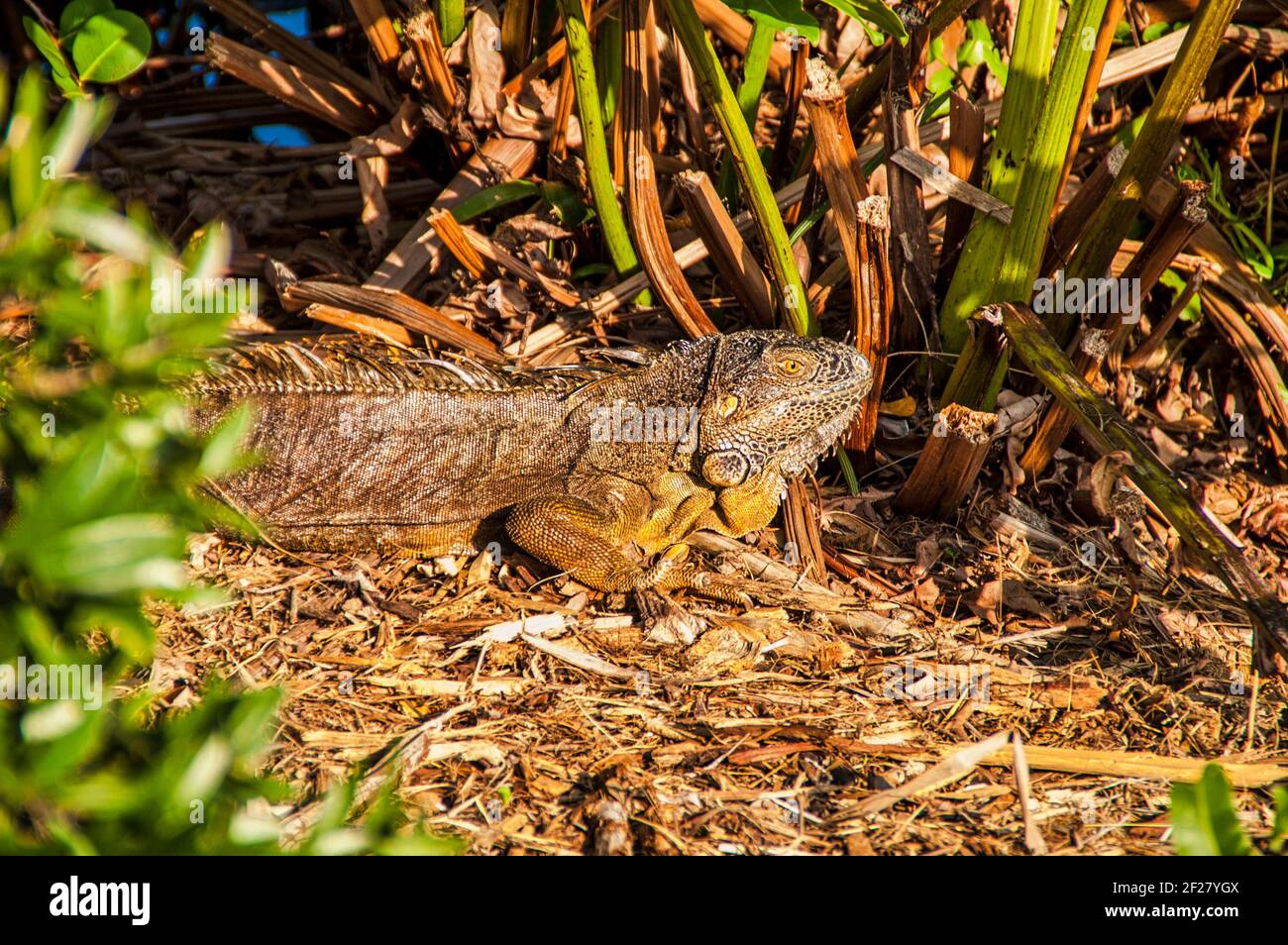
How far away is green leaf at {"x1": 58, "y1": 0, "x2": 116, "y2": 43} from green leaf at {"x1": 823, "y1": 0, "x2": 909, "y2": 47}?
3883mm

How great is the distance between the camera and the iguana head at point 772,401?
15.5 feet

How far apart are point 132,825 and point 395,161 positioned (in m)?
5.00

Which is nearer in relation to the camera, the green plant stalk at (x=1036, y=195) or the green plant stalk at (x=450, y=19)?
the green plant stalk at (x=1036, y=195)

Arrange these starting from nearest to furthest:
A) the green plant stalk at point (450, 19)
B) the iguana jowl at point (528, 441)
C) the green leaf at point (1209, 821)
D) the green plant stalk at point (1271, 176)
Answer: the green leaf at point (1209, 821)
the iguana jowl at point (528, 441)
the green plant stalk at point (450, 19)
the green plant stalk at point (1271, 176)

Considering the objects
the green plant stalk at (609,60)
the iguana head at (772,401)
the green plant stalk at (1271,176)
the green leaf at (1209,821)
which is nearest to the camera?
the green leaf at (1209,821)

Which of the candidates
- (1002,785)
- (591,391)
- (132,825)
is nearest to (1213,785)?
(1002,785)

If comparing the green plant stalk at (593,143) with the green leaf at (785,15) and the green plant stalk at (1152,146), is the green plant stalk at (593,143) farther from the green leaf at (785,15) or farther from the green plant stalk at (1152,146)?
the green plant stalk at (1152,146)

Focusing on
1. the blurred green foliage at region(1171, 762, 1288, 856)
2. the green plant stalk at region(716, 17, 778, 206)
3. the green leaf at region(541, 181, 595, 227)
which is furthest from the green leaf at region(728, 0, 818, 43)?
the blurred green foliage at region(1171, 762, 1288, 856)

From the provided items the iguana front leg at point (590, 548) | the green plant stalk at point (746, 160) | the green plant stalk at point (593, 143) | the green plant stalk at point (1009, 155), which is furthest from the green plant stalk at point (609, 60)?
the iguana front leg at point (590, 548)

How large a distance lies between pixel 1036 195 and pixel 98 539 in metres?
3.81

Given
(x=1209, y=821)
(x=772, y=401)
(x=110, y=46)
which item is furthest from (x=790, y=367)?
(x=110, y=46)

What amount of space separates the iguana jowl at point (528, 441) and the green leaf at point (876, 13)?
1.39m

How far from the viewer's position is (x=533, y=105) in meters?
5.62

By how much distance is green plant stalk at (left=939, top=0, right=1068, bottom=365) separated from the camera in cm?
411
